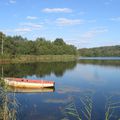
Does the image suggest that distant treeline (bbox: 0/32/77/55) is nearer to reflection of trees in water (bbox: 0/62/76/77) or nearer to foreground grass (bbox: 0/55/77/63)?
foreground grass (bbox: 0/55/77/63)

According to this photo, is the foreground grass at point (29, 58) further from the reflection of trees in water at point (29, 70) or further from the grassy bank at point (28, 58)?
the reflection of trees in water at point (29, 70)

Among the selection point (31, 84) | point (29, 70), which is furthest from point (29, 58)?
point (31, 84)

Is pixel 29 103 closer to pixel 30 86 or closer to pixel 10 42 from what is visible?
pixel 30 86

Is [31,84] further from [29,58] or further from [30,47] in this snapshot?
[30,47]

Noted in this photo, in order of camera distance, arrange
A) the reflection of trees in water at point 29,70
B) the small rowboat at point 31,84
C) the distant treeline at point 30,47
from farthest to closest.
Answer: the distant treeline at point 30,47 → the reflection of trees in water at point 29,70 → the small rowboat at point 31,84

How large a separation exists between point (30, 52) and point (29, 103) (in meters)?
92.9

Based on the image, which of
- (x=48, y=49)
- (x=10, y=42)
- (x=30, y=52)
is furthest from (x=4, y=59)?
(x=48, y=49)

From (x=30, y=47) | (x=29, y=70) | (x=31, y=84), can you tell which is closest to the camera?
(x=31, y=84)

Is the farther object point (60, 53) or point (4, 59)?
point (60, 53)

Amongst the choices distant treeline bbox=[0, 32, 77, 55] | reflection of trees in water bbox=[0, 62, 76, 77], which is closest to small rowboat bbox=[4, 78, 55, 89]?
reflection of trees in water bbox=[0, 62, 76, 77]

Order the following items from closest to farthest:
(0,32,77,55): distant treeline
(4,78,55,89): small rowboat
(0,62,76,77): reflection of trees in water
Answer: (4,78,55,89): small rowboat
(0,62,76,77): reflection of trees in water
(0,32,77,55): distant treeline

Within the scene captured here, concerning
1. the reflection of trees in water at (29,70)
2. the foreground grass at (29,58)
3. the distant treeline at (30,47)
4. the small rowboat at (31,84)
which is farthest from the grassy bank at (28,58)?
the small rowboat at (31,84)

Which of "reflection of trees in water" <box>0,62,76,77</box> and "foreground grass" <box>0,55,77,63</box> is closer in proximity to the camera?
"reflection of trees in water" <box>0,62,76,77</box>

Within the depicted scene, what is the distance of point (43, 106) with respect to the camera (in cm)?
2461
